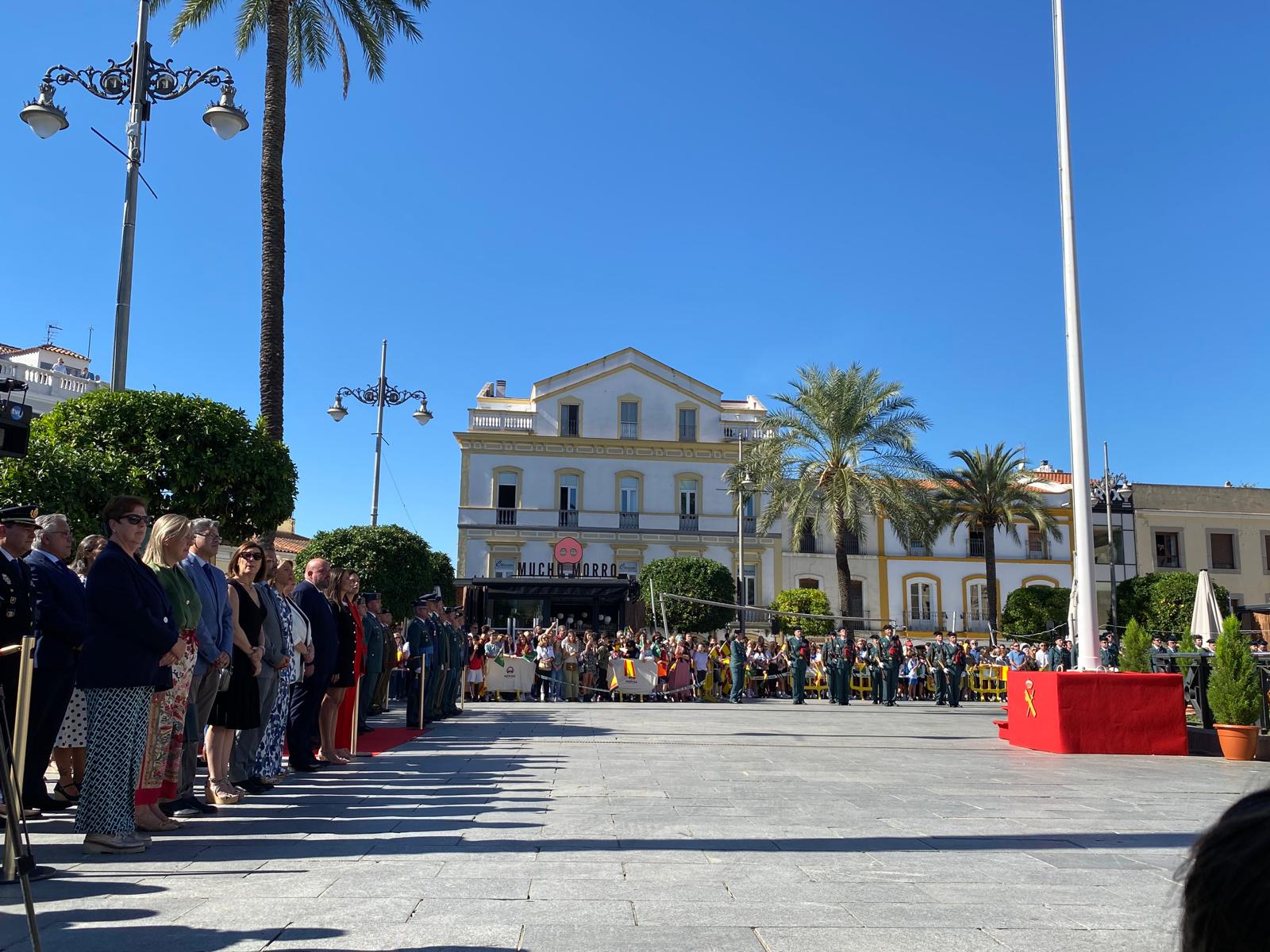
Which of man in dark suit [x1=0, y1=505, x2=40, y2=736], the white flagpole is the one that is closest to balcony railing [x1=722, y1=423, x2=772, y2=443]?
the white flagpole

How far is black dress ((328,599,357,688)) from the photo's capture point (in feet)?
33.3

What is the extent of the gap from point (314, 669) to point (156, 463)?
4.35 meters

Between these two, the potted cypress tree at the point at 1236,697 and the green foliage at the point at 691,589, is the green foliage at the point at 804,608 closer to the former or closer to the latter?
the green foliage at the point at 691,589

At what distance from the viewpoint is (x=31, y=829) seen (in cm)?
629

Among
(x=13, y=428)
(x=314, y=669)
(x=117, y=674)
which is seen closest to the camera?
(x=13, y=428)

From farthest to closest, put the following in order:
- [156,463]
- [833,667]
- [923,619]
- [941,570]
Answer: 1. [941,570]
2. [923,619]
3. [833,667]
4. [156,463]

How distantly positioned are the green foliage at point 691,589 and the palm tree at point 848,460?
6348mm

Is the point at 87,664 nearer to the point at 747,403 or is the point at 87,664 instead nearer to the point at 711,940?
the point at 711,940

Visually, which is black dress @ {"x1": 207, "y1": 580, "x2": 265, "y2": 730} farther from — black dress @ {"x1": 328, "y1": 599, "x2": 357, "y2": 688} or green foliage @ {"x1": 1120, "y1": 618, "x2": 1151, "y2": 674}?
green foliage @ {"x1": 1120, "y1": 618, "x2": 1151, "y2": 674}

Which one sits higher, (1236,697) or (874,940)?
(1236,697)

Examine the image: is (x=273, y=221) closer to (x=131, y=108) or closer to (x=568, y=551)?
(x=131, y=108)

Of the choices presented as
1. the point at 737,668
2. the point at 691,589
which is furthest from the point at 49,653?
the point at 691,589

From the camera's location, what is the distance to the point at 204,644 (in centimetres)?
679

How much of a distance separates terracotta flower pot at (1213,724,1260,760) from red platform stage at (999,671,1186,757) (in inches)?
20.4
